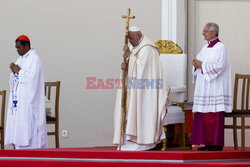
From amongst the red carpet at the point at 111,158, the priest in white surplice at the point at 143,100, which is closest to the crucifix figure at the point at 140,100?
the priest in white surplice at the point at 143,100

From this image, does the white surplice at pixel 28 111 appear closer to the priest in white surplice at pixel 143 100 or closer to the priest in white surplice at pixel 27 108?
the priest in white surplice at pixel 27 108

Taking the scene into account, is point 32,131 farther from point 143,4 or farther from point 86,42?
point 143,4

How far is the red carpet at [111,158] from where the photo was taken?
5.98 m

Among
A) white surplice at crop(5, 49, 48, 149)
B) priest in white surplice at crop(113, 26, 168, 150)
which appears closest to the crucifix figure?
priest in white surplice at crop(113, 26, 168, 150)

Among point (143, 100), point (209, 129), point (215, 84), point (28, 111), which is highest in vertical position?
point (215, 84)

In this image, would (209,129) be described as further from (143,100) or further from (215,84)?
(143,100)

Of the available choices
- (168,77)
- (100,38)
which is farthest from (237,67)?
(100,38)

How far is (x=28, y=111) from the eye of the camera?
7.63 metres

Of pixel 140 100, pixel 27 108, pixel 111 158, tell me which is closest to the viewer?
pixel 111 158

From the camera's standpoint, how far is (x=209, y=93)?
24.7ft

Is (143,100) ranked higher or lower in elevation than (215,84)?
lower

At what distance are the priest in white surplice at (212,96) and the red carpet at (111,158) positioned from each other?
3.59 ft

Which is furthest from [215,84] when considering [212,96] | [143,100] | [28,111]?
[28,111]

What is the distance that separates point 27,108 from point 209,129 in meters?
2.35
